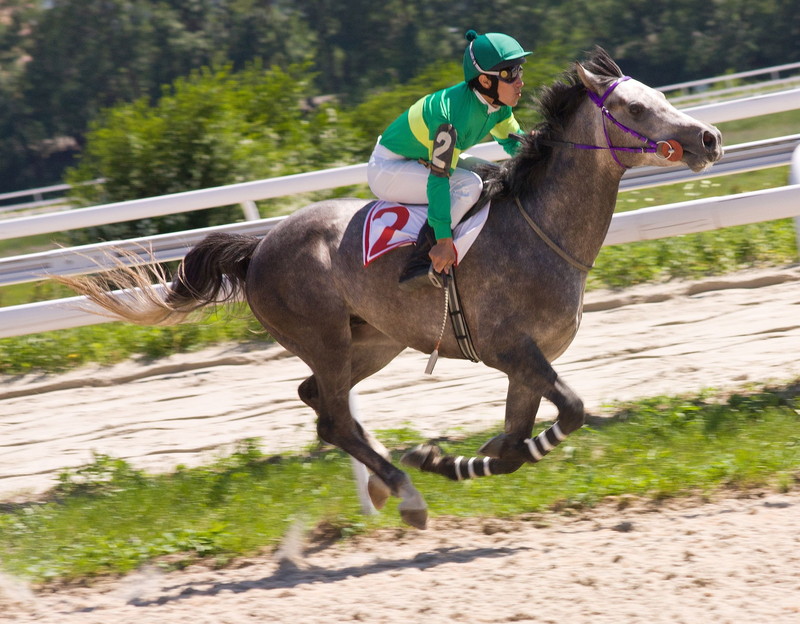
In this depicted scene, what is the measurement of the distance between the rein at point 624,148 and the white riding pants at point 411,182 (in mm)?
460

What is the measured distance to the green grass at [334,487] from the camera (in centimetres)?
481

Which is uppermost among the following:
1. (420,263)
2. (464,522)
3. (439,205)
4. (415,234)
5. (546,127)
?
(546,127)

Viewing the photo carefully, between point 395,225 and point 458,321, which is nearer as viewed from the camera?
point 458,321

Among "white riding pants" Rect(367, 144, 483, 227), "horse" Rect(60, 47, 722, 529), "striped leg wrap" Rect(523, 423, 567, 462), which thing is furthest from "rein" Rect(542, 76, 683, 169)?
"striped leg wrap" Rect(523, 423, 567, 462)

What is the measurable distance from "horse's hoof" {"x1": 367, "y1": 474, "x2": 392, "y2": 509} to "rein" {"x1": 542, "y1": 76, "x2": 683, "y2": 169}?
5.80ft

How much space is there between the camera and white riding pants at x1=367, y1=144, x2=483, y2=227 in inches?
184

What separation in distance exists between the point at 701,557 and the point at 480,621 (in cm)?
94

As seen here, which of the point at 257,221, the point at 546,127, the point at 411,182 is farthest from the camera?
the point at 257,221

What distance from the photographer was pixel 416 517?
4613 millimetres

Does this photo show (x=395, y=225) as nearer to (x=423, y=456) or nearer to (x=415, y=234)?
(x=415, y=234)

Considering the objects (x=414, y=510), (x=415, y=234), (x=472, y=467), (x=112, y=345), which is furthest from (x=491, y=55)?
(x=112, y=345)

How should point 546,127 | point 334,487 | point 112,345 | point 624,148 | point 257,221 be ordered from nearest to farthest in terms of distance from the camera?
point 624,148 < point 546,127 < point 334,487 < point 257,221 < point 112,345

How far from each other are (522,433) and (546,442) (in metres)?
0.18

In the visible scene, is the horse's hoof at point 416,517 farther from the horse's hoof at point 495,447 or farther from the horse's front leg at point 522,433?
the horse's hoof at point 495,447
